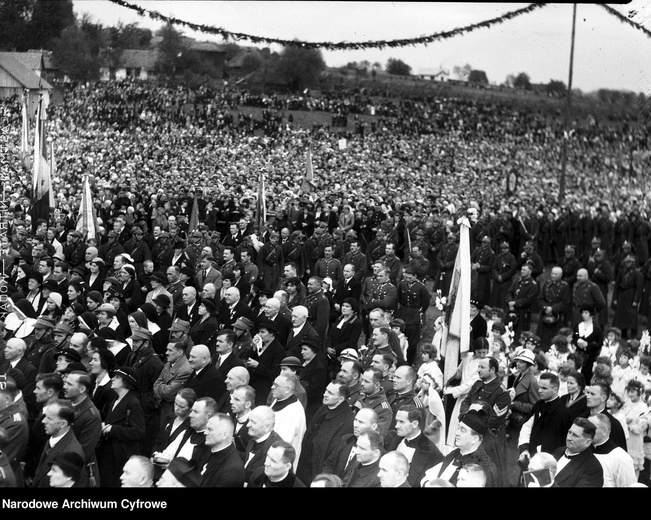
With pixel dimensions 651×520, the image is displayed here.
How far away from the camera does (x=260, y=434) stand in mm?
5863

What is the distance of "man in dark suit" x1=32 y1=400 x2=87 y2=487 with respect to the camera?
5633 millimetres

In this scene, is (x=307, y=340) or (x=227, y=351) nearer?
(x=227, y=351)

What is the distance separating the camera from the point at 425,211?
21750 millimetres

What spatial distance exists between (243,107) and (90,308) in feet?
93.1

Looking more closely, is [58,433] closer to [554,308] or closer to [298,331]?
[298,331]

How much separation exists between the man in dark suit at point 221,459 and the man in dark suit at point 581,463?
6.59 feet

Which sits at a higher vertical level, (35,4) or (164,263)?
(35,4)

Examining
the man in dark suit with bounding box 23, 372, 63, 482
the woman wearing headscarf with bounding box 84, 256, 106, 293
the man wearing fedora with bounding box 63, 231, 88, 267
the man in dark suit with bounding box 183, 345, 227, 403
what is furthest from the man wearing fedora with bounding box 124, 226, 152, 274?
the man in dark suit with bounding box 23, 372, 63, 482

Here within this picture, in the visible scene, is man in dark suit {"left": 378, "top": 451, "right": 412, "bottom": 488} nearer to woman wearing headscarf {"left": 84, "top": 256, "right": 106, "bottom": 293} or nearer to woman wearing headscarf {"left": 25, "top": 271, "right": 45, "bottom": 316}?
woman wearing headscarf {"left": 25, "top": 271, "right": 45, "bottom": 316}

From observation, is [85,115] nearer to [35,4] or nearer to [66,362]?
[35,4]

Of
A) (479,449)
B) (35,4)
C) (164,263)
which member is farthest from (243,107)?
(479,449)


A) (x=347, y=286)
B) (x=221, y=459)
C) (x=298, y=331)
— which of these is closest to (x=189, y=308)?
(x=298, y=331)

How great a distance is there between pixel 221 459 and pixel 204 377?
6.21ft

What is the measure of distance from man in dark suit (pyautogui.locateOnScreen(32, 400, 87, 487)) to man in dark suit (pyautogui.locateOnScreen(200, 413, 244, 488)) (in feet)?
2.79
